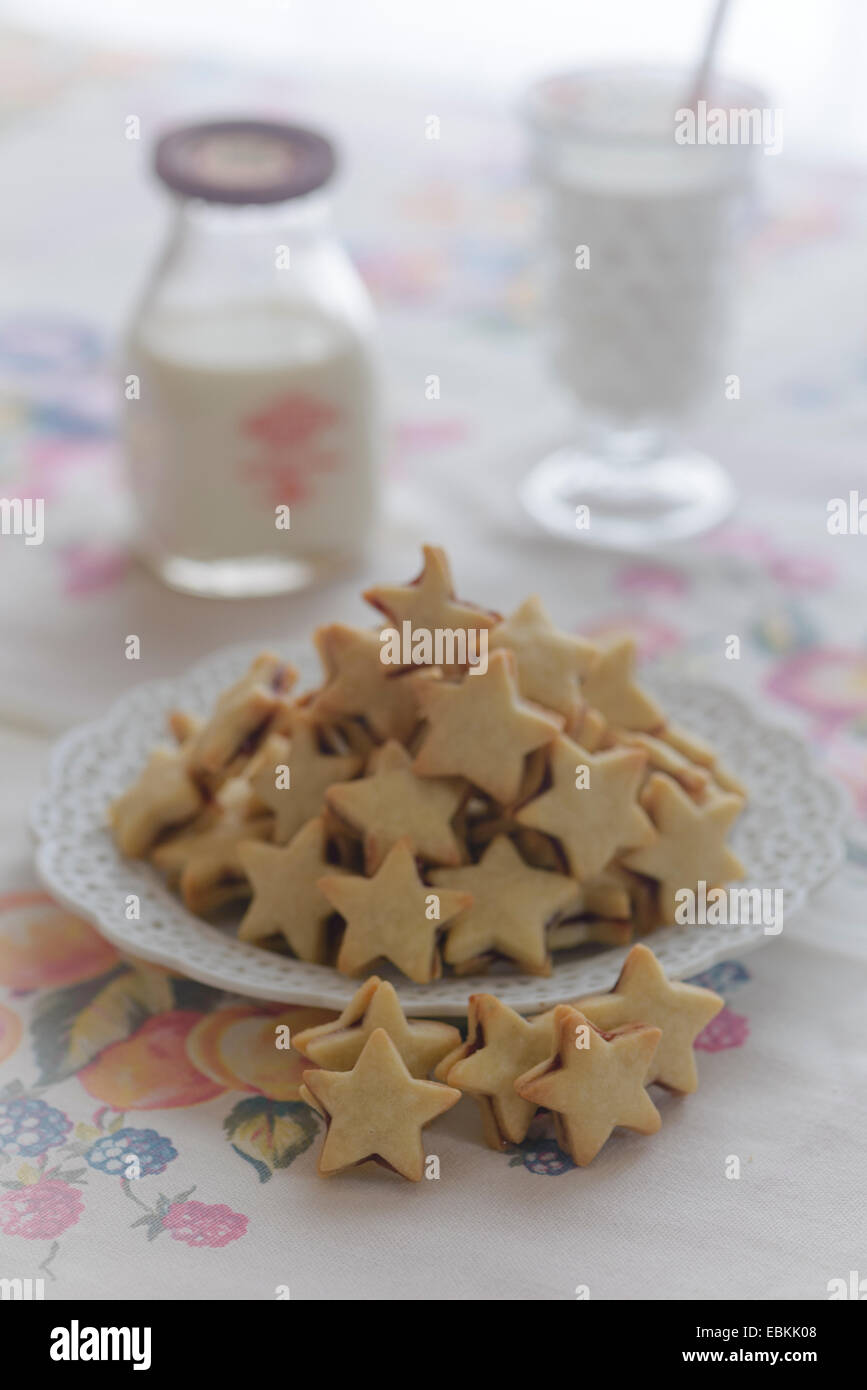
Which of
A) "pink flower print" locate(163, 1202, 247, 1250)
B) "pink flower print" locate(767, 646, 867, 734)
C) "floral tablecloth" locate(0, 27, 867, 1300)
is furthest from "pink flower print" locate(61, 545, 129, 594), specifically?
"pink flower print" locate(163, 1202, 247, 1250)

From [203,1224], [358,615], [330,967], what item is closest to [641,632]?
[358,615]

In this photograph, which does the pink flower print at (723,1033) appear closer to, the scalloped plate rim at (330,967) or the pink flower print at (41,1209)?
the scalloped plate rim at (330,967)

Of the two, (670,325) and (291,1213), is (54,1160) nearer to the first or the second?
(291,1213)

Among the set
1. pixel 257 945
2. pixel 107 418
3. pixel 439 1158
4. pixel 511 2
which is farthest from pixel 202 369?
pixel 511 2

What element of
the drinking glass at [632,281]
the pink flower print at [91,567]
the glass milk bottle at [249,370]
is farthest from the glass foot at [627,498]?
the pink flower print at [91,567]

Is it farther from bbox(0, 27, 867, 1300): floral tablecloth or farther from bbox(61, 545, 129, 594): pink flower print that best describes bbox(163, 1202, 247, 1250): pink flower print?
bbox(61, 545, 129, 594): pink flower print

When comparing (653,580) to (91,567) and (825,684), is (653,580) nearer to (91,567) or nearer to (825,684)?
(825,684)
